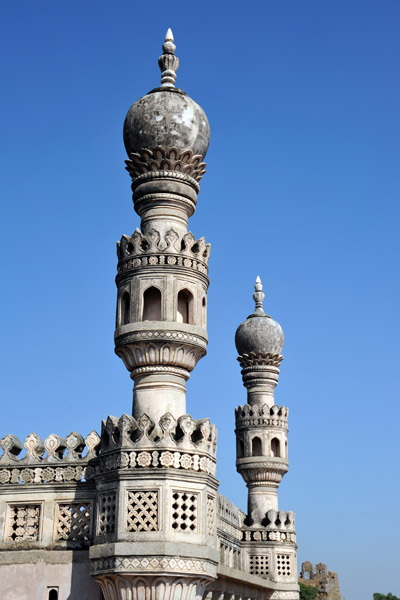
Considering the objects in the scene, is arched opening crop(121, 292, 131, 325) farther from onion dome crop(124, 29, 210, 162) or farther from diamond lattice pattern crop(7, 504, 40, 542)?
diamond lattice pattern crop(7, 504, 40, 542)

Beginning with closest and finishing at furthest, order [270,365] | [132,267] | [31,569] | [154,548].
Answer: [154,548], [31,569], [132,267], [270,365]

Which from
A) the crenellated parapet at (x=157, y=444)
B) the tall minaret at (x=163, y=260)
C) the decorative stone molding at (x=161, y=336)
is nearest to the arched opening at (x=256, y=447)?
the tall minaret at (x=163, y=260)

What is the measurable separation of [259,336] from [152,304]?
14.3 meters

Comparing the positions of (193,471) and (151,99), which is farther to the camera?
(151,99)

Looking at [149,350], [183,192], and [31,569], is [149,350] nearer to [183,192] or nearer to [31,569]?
[183,192]

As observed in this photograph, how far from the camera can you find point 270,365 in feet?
100

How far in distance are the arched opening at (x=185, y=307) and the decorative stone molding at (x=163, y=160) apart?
8.60 feet

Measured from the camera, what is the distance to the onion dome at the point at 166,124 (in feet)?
A: 56.3

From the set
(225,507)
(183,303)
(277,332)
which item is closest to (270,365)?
(277,332)

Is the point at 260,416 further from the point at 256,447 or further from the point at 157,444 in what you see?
the point at 157,444

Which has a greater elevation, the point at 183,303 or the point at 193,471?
the point at 183,303

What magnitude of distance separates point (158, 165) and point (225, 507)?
1235cm

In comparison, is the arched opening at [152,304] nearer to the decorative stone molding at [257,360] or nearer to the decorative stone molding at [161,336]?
the decorative stone molding at [161,336]

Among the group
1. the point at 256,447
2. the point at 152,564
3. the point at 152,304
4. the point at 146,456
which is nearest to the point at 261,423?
the point at 256,447
